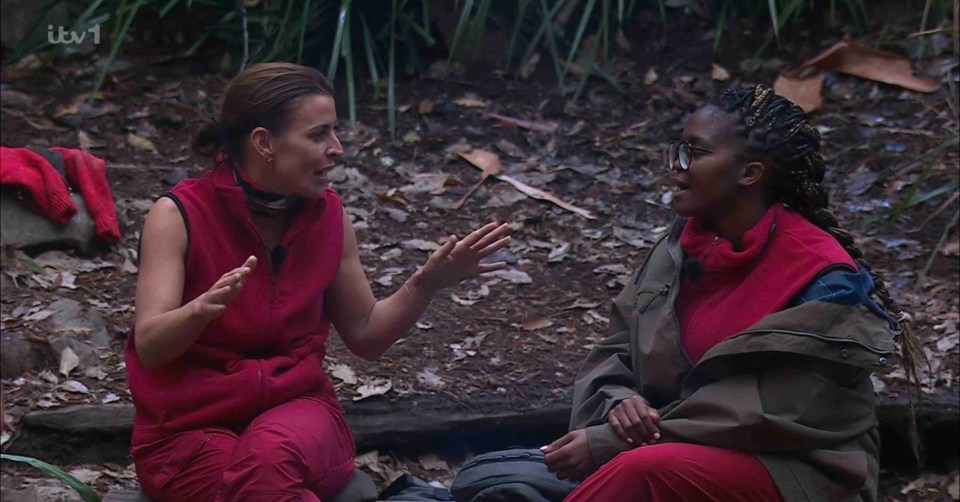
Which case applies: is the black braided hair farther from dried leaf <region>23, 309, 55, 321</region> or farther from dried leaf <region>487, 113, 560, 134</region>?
dried leaf <region>487, 113, 560, 134</region>

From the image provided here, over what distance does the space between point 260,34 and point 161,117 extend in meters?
0.85

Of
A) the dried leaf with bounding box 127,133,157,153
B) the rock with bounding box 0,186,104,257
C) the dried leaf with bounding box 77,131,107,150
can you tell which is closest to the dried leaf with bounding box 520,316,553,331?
the rock with bounding box 0,186,104,257

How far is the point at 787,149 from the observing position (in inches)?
112

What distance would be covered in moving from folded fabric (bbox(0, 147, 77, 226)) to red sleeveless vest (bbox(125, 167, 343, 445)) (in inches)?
83.2

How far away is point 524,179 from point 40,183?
230 cm

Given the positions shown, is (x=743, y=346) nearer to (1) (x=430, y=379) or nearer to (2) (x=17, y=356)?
(1) (x=430, y=379)

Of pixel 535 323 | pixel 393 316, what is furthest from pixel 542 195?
pixel 393 316

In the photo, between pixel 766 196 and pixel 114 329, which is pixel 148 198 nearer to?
pixel 114 329

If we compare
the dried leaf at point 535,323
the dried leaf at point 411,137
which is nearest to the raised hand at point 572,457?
the dried leaf at point 535,323

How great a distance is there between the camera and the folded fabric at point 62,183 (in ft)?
16.1

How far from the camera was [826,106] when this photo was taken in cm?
628

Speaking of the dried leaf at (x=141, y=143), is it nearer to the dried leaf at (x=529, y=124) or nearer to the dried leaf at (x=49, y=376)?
the dried leaf at (x=529, y=124)

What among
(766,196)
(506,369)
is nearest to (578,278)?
(506,369)

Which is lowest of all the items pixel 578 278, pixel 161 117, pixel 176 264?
pixel 578 278
